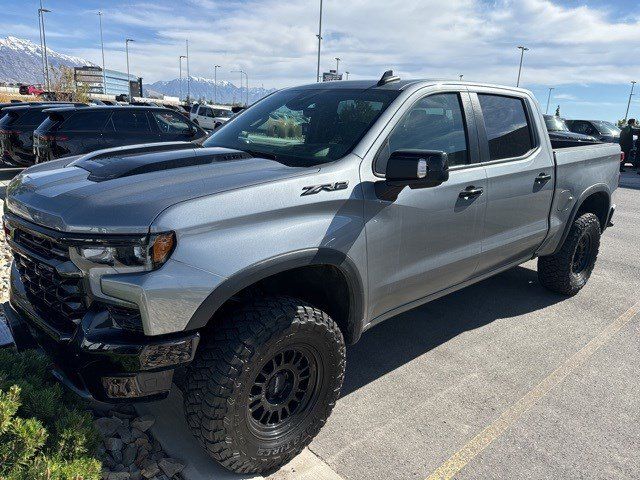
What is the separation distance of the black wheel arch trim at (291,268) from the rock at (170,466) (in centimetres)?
87

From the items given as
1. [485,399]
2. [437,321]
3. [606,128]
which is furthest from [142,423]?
[606,128]

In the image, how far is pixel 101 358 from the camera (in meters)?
2.10

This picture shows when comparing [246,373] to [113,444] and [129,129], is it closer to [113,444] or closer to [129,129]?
[113,444]

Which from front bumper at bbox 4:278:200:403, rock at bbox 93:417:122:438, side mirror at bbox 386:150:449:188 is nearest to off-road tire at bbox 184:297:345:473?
front bumper at bbox 4:278:200:403

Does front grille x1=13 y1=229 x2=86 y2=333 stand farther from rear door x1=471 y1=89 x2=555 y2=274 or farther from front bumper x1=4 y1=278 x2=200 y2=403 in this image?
rear door x1=471 y1=89 x2=555 y2=274

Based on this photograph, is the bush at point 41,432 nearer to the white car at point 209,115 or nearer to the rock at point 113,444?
the rock at point 113,444

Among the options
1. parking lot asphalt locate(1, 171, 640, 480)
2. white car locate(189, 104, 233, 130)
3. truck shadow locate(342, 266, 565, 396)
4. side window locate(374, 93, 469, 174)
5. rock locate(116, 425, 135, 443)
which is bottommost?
truck shadow locate(342, 266, 565, 396)

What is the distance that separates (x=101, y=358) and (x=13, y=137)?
1105 centimetres

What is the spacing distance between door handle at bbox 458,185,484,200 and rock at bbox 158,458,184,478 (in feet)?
7.46

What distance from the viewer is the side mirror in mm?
2615

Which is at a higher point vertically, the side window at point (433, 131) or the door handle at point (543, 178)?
the side window at point (433, 131)

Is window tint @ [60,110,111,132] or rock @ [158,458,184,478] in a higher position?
window tint @ [60,110,111,132]

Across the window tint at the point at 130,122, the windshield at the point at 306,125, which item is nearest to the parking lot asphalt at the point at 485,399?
the windshield at the point at 306,125

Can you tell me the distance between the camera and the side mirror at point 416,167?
2615mm
